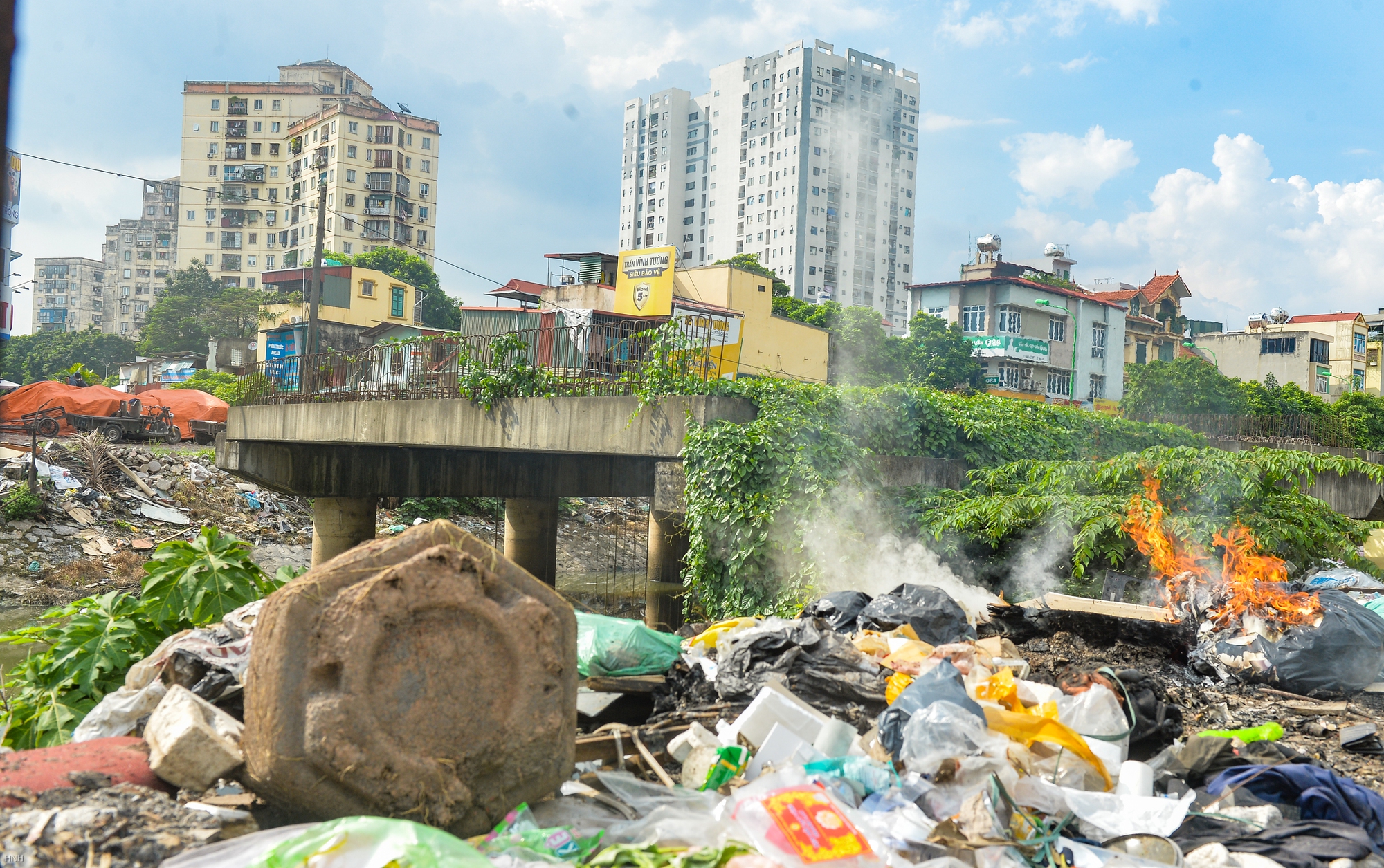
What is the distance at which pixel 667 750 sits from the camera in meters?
4.82

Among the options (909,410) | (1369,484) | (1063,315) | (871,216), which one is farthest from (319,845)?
(871,216)

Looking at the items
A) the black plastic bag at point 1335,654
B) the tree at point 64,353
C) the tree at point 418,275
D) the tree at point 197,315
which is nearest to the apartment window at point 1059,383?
the tree at point 418,275

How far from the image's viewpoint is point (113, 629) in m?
5.71

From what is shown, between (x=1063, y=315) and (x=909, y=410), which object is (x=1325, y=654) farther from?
(x=1063, y=315)

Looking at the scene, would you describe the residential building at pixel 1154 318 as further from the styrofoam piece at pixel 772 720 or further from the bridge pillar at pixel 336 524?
the styrofoam piece at pixel 772 720

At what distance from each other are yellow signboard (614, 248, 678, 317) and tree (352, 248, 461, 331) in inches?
1240

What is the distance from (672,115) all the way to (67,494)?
287 feet

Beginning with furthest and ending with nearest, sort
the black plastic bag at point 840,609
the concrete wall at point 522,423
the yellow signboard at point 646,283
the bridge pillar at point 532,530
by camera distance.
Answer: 1. the yellow signboard at point 646,283
2. the bridge pillar at point 532,530
3. the concrete wall at point 522,423
4. the black plastic bag at point 840,609

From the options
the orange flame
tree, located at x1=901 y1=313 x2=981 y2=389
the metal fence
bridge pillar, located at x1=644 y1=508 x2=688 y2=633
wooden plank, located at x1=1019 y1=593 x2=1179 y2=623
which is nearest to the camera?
the orange flame

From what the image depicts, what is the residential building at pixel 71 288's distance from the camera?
120m

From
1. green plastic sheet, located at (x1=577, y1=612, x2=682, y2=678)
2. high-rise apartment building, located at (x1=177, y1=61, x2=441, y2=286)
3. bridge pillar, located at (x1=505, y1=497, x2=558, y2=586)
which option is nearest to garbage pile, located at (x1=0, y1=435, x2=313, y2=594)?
bridge pillar, located at (x1=505, y1=497, x2=558, y2=586)

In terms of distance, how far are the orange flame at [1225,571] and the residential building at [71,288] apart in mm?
134328

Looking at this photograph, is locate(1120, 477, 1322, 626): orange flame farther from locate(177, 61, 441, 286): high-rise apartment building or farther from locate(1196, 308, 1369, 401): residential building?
locate(177, 61, 441, 286): high-rise apartment building

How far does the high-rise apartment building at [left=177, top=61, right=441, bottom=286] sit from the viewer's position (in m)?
75.8
